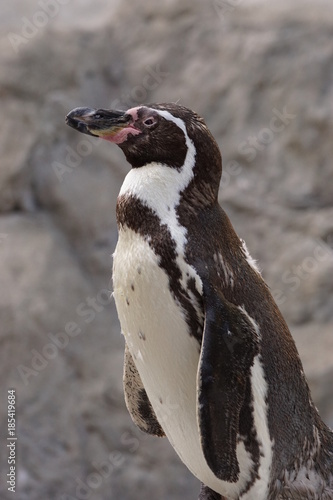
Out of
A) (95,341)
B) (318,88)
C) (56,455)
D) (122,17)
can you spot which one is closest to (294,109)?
(318,88)

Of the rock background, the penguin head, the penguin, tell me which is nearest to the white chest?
the penguin

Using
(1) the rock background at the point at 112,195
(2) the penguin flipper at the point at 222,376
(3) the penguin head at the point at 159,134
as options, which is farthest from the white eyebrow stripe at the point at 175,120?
(1) the rock background at the point at 112,195

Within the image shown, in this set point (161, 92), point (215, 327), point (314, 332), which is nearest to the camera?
point (215, 327)

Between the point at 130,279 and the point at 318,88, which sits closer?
the point at 130,279

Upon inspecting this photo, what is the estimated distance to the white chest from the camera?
1.27 metres

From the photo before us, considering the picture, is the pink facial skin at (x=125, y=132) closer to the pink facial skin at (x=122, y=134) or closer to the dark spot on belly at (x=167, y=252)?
the pink facial skin at (x=122, y=134)

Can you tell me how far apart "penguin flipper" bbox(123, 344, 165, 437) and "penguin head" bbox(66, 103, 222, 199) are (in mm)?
406

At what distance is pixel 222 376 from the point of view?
1.24 meters

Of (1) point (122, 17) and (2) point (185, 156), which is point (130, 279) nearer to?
(2) point (185, 156)

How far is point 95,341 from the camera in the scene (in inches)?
115

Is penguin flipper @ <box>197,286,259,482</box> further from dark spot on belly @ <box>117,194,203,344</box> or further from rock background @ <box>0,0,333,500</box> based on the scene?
rock background @ <box>0,0,333,500</box>

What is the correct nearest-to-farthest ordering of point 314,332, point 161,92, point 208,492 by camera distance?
point 208,492 < point 314,332 < point 161,92

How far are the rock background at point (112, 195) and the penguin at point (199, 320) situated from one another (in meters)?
1.44

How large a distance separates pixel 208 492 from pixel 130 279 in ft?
1.62
